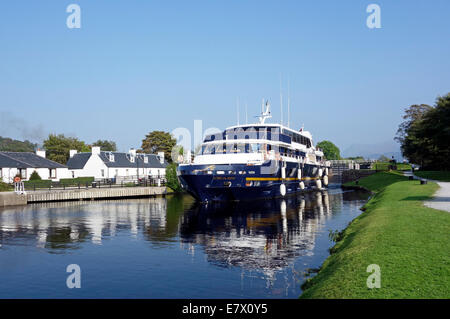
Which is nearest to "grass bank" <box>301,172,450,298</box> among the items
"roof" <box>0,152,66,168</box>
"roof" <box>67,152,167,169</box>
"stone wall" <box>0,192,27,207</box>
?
"stone wall" <box>0,192,27,207</box>

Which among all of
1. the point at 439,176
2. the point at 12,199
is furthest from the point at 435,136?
the point at 12,199

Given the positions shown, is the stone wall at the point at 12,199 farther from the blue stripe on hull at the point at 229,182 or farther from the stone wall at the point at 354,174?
the stone wall at the point at 354,174

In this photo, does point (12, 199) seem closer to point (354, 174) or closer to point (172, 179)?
point (172, 179)

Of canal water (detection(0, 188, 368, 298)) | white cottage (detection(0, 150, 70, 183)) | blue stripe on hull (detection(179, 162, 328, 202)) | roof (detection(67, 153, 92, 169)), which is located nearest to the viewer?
canal water (detection(0, 188, 368, 298))

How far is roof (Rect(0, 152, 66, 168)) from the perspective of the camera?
196 ft

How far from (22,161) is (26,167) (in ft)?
7.81

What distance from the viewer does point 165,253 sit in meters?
17.7

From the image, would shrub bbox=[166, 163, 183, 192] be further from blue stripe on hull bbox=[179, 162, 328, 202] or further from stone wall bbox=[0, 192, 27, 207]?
stone wall bbox=[0, 192, 27, 207]

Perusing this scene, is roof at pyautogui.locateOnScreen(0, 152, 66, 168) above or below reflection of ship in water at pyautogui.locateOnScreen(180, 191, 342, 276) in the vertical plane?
above

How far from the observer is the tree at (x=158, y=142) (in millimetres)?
104875

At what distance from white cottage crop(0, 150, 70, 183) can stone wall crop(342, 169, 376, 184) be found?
180 feet

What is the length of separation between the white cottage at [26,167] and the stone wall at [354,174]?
54743mm

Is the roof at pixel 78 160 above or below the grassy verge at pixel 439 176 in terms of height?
above

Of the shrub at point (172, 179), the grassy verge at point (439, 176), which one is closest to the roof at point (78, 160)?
the shrub at point (172, 179)
